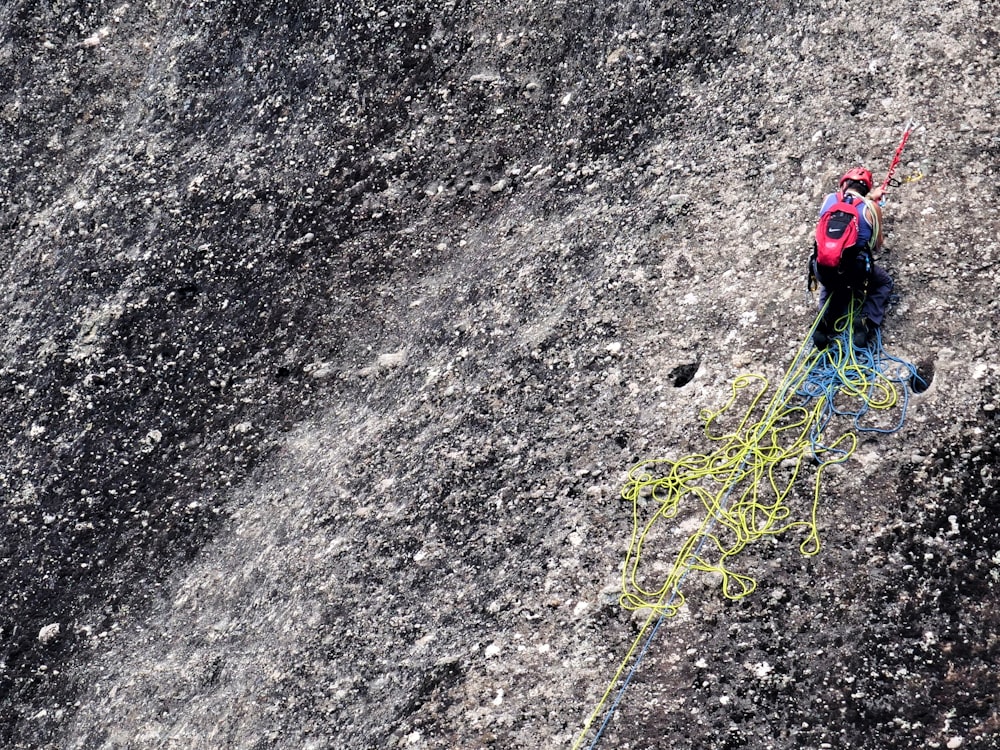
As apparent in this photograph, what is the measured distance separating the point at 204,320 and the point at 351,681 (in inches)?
185

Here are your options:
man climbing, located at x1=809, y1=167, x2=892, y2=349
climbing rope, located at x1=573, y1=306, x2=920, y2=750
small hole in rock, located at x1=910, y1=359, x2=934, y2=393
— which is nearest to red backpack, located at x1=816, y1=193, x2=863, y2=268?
man climbing, located at x1=809, y1=167, x2=892, y2=349

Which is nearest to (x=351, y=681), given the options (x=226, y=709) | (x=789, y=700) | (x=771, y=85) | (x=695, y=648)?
(x=226, y=709)

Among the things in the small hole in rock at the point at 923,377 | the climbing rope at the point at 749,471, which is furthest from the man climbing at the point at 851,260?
the small hole in rock at the point at 923,377

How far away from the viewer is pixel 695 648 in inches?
264

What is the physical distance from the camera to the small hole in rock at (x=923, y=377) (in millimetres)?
7145

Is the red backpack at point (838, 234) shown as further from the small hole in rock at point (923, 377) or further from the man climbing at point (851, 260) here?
the small hole in rock at point (923, 377)

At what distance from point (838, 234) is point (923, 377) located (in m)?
1.42

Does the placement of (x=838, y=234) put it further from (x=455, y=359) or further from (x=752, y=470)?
(x=455, y=359)

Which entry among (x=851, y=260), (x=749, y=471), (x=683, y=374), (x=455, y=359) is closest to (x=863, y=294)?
(x=851, y=260)

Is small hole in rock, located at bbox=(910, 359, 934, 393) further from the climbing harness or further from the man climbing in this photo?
the man climbing

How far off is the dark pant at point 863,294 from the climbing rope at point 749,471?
0.12m

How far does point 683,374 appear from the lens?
8.05 m

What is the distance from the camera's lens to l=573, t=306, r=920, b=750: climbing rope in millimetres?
6930

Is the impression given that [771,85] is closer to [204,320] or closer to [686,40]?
[686,40]
